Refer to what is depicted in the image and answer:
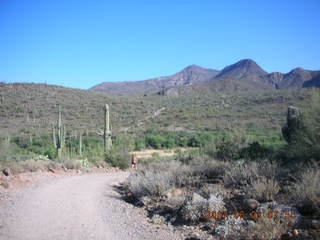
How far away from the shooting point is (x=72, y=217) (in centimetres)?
707

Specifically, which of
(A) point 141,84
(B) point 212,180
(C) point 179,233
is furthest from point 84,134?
(A) point 141,84

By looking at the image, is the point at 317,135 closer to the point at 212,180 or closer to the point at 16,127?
the point at 212,180

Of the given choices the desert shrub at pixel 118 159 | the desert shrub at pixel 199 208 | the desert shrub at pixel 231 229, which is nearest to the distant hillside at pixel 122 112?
the desert shrub at pixel 118 159

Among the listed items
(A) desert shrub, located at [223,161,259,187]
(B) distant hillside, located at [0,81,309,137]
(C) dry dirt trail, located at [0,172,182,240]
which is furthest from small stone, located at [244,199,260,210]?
(B) distant hillside, located at [0,81,309,137]

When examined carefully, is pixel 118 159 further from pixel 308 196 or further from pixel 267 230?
pixel 267 230

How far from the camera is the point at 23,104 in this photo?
43.5 m

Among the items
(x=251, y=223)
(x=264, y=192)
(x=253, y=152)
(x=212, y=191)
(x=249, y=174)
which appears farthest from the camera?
(x=253, y=152)

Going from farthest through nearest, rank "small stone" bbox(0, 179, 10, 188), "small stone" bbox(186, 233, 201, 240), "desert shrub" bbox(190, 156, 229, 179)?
"small stone" bbox(0, 179, 10, 188)
"desert shrub" bbox(190, 156, 229, 179)
"small stone" bbox(186, 233, 201, 240)

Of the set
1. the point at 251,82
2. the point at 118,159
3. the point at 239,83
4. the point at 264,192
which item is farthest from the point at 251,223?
the point at 251,82

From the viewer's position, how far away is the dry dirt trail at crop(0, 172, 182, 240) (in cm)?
604

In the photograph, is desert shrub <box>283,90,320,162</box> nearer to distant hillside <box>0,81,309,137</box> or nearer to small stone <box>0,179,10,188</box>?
small stone <box>0,179,10,188</box>

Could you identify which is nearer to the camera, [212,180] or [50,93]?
[212,180]

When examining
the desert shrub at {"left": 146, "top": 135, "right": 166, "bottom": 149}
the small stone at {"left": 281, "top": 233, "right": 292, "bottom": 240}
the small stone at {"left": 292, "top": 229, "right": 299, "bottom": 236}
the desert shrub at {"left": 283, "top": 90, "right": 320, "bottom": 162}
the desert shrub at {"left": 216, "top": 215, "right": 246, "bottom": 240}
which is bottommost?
→ the desert shrub at {"left": 146, "top": 135, "right": 166, "bottom": 149}

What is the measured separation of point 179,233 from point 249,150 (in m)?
7.73
